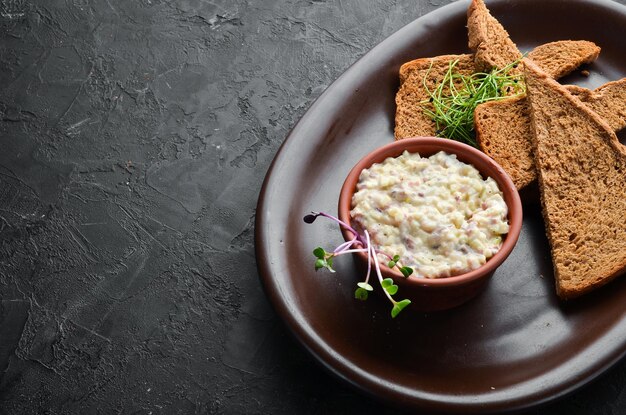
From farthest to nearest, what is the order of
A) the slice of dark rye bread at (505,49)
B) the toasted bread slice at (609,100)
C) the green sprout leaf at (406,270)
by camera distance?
the slice of dark rye bread at (505,49), the toasted bread slice at (609,100), the green sprout leaf at (406,270)

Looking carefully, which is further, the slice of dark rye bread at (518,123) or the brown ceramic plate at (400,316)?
the slice of dark rye bread at (518,123)

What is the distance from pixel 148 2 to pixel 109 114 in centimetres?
71

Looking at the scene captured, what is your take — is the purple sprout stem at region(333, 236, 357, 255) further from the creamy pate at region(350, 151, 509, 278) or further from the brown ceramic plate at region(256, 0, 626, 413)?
the brown ceramic plate at region(256, 0, 626, 413)

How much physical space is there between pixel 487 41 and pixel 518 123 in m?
0.36

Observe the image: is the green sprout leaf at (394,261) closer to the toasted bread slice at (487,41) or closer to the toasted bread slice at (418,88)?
the toasted bread slice at (418,88)

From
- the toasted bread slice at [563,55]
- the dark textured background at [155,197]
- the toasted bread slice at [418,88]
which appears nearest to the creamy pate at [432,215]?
the toasted bread slice at [418,88]

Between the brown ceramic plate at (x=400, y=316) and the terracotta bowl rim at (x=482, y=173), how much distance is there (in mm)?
260

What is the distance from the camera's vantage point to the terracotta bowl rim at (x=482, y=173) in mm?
2336

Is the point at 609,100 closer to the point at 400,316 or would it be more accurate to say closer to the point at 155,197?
the point at 400,316

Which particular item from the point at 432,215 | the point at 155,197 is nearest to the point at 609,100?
the point at 432,215

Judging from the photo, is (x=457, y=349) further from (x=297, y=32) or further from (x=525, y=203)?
(x=297, y=32)

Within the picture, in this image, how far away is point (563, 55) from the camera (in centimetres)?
308

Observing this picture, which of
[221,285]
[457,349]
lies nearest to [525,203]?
[457,349]

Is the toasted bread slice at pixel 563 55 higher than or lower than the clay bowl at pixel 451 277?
higher
